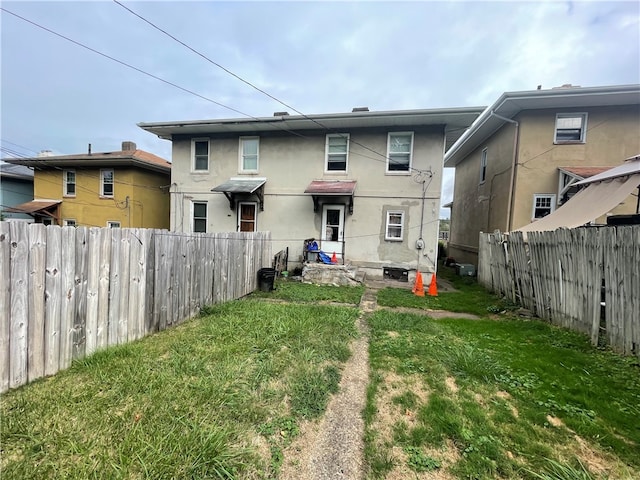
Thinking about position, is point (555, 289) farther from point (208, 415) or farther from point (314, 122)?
point (314, 122)

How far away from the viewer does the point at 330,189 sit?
33.1 ft

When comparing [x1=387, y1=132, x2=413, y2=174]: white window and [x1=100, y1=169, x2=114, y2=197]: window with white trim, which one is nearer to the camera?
[x1=387, y1=132, x2=413, y2=174]: white window

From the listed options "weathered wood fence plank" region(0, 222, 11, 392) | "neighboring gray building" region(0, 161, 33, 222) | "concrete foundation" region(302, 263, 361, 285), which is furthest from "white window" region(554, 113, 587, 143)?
"neighboring gray building" region(0, 161, 33, 222)

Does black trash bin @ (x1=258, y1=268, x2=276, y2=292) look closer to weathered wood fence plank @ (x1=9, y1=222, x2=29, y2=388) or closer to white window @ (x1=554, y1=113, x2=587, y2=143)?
weathered wood fence plank @ (x1=9, y1=222, x2=29, y2=388)

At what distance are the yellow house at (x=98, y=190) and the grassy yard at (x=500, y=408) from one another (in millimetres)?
15203

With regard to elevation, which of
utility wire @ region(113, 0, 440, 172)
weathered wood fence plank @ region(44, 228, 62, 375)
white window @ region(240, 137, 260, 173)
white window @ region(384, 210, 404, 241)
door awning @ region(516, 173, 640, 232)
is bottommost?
weathered wood fence plank @ region(44, 228, 62, 375)

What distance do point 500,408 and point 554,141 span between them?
1175 centimetres

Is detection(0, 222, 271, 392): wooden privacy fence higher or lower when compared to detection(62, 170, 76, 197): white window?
lower

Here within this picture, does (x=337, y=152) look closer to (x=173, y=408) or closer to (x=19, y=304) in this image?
(x=19, y=304)

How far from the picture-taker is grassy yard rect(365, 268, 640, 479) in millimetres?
2092

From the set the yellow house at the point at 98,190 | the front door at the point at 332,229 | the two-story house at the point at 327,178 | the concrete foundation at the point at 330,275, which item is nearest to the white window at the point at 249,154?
the two-story house at the point at 327,178

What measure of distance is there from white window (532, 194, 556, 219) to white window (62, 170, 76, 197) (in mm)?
22597

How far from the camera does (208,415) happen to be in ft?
7.80

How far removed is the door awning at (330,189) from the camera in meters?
9.84
